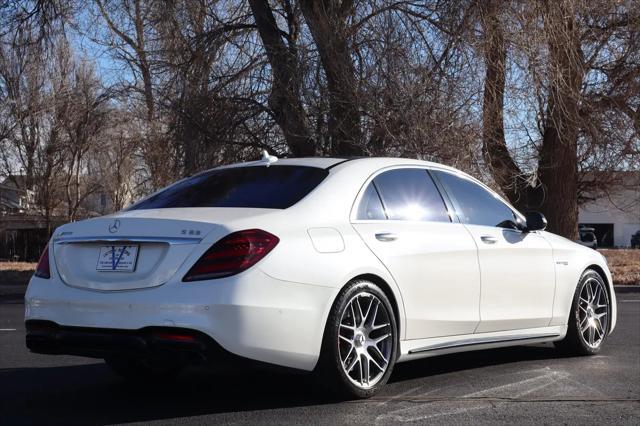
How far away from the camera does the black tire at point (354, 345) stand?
527 cm

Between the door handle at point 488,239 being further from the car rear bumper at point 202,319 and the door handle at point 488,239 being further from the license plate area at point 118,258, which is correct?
the license plate area at point 118,258

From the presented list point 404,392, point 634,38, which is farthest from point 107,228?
point 634,38

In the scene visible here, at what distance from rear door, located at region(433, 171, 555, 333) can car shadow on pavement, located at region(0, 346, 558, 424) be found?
54 centimetres

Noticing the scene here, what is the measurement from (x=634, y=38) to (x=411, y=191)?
44.7 feet

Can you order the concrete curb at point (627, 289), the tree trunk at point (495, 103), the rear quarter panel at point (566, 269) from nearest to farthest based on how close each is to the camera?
the rear quarter panel at point (566, 269) → the tree trunk at point (495, 103) → the concrete curb at point (627, 289)

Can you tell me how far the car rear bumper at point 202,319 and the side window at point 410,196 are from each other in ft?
3.63

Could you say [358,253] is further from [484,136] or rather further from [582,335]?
[484,136]

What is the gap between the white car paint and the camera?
194 inches

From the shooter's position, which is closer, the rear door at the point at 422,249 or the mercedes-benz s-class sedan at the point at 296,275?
the mercedes-benz s-class sedan at the point at 296,275

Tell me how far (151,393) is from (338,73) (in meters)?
10.9

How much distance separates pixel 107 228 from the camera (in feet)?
17.5

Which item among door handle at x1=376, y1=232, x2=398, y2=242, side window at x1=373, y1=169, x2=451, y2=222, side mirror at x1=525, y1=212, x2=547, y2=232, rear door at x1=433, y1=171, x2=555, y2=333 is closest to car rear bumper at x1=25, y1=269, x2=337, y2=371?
door handle at x1=376, y1=232, x2=398, y2=242

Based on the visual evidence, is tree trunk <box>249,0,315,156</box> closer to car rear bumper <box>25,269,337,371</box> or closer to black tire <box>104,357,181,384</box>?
black tire <box>104,357,181,384</box>

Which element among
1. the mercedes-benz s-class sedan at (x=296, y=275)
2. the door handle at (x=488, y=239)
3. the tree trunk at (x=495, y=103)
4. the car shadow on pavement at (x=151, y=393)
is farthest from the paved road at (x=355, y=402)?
the tree trunk at (x=495, y=103)
